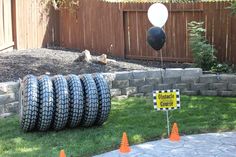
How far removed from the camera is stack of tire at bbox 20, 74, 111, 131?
690 centimetres

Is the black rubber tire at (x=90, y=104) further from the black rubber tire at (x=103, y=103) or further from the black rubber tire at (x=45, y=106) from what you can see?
the black rubber tire at (x=45, y=106)

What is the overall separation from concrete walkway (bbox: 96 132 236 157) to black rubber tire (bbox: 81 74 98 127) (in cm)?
98

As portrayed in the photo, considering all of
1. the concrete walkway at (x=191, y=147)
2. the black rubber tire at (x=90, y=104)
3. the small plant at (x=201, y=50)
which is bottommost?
the concrete walkway at (x=191, y=147)

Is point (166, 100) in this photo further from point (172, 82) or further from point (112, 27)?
point (112, 27)

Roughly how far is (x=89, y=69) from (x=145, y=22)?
8.67ft

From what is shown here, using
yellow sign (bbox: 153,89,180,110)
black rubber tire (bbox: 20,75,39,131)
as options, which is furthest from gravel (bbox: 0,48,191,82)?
yellow sign (bbox: 153,89,180,110)

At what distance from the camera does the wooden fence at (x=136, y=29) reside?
36.8 ft

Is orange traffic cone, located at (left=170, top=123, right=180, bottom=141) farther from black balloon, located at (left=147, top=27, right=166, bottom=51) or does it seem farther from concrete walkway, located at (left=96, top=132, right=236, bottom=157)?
black balloon, located at (left=147, top=27, right=166, bottom=51)

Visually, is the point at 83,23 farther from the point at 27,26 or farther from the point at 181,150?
the point at 181,150

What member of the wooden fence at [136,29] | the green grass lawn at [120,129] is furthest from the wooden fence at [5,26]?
the green grass lawn at [120,129]

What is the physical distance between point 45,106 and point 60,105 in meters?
0.23

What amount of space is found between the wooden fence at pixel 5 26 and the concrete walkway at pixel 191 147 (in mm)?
6223

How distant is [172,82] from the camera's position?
9.67 meters

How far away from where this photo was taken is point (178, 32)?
1189cm
